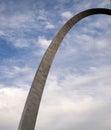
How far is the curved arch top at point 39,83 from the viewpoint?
A: 15.5 meters

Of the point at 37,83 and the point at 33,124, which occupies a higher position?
the point at 37,83

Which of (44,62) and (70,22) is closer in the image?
(44,62)

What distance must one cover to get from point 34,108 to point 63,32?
6.82 meters

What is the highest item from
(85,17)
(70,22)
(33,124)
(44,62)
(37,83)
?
(85,17)

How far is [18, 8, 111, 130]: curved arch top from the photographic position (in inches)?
609

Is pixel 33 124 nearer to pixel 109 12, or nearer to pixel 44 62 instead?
pixel 44 62

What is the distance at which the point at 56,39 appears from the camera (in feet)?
64.9

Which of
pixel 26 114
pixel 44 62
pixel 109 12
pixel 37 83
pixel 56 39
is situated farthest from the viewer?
pixel 109 12

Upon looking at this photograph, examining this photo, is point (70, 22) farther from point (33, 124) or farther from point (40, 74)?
point (33, 124)

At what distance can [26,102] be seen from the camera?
630 inches

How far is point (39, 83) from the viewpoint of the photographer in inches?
667

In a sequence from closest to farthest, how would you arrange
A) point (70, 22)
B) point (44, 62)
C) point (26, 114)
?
point (26, 114), point (44, 62), point (70, 22)

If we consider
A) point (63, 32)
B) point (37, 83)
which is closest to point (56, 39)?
point (63, 32)

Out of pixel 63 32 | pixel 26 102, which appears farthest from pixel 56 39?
pixel 26 102
